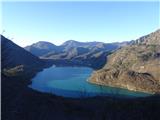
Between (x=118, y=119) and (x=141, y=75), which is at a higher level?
(x=118, y=119)

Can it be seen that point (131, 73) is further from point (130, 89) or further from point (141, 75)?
point (130, 89)

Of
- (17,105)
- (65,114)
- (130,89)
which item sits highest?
(17,105)

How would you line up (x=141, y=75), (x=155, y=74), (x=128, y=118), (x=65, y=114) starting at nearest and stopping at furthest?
(x=128, y=118) → (x=65, y=114) → (x=141, y=75) → (x=155, y=74)

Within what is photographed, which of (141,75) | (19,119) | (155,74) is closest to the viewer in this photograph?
(19,119)

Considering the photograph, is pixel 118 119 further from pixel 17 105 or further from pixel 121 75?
pixel 121 75

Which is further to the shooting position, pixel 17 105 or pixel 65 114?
pixel 65 114

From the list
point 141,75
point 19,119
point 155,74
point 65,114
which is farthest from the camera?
point 155,74

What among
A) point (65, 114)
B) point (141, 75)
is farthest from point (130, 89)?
point (65, 114)

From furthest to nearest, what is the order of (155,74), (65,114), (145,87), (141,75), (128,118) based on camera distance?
(155,74) → (141,75) → (145,87) → (65,114) → (128,118)

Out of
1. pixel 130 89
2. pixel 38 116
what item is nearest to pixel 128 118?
pixel 38 116
